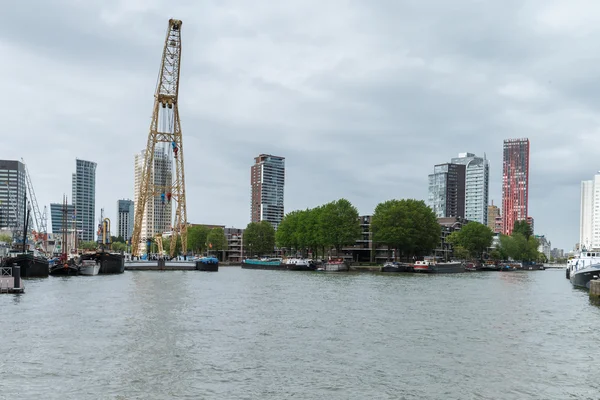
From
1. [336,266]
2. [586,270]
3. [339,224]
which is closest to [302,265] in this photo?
[336,266]

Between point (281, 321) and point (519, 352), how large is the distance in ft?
52.9

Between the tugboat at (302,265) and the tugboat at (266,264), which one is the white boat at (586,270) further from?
the tugboat at (266,264)

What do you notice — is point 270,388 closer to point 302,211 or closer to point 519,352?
point 519,352

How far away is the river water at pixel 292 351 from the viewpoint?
22906 mm

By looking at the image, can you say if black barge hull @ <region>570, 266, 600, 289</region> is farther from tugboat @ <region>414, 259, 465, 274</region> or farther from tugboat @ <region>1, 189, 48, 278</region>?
tugboat @ <region>1, 189, 48, 278</region>

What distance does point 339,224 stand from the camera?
520 ft

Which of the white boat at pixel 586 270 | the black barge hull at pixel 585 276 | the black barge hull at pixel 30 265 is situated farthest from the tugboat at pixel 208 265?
the black barge hull at pixel 585 276

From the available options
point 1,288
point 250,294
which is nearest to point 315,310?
point 250,294

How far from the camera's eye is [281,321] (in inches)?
1608

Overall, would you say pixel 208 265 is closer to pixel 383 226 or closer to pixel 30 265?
pixel 383 226

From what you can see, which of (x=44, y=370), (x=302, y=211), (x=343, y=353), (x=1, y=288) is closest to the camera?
(x=44, y=370)

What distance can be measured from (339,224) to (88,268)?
7328cm

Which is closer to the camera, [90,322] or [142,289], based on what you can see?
[90,322]

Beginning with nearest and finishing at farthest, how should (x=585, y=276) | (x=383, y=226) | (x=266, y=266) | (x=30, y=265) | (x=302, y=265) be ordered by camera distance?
(x=585, y=276), (x=30, y=265), (x=302, y=265), (x=383, y=226), (x=266, y=266)
